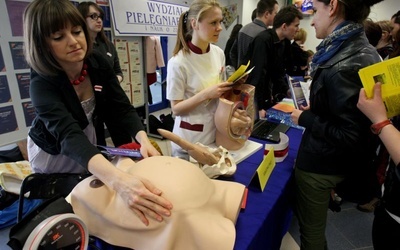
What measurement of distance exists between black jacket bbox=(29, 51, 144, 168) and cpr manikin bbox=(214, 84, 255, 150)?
0.35 metres

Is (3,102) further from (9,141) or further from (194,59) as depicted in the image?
(194,59)

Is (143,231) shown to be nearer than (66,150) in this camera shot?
Yes

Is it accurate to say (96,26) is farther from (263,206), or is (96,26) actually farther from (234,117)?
(263,206)

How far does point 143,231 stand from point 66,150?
36 centimetres

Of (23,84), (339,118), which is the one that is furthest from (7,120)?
(339,118)

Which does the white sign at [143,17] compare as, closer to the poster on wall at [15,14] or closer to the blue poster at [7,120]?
the poster on wall at [15,14]

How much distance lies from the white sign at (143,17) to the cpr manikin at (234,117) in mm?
1909

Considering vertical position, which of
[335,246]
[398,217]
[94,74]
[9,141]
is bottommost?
[335,246]

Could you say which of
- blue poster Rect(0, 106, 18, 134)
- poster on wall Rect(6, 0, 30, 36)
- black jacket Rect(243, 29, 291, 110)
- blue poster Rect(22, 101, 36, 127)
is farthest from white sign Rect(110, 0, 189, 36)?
black jacket Rect(243, 29, 291, 110)

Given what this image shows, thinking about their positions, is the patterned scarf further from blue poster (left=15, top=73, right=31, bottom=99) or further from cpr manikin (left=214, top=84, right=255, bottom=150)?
blue poster (left=15, top=73, right=31, bottom=99)

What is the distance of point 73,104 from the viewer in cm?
88

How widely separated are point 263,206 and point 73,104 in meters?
0.74

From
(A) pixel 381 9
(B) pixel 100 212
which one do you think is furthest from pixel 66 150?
(A) pixel 381 9

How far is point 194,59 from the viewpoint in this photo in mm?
1215
